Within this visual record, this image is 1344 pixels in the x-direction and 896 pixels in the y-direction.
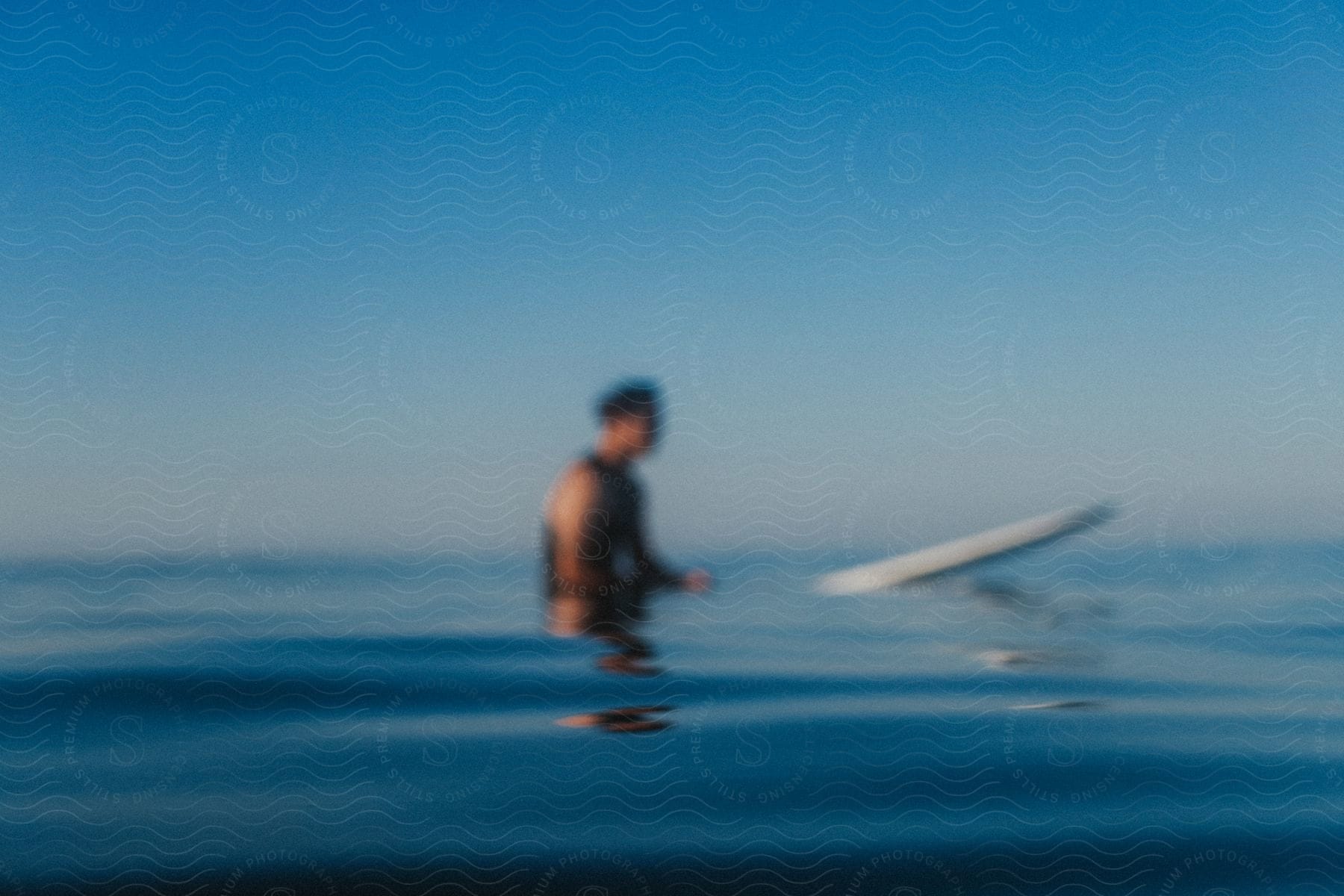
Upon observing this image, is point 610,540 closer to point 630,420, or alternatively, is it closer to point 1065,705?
point 630,420

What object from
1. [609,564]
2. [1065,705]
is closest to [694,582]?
[609,564]

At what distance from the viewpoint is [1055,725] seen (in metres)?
3.53

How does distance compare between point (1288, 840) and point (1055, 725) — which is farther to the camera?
point (1055, 725)

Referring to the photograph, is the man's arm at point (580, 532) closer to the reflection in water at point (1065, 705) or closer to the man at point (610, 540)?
the man at point (610, 540)

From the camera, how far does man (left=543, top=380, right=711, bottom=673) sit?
311 centimetres

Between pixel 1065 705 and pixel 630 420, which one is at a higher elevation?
pixel 630 420

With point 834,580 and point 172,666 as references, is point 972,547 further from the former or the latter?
point 172,666

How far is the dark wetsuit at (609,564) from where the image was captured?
10.2ft

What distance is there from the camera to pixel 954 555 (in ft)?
11.0

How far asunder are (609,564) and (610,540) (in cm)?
7

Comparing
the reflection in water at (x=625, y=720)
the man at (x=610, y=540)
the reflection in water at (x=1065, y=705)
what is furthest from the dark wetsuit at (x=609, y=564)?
the reflection in water at (x=1065, y=705)

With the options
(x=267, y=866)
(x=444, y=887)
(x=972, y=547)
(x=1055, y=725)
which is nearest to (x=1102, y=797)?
(x=1055, y=725)

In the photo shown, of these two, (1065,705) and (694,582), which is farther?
(1065,705)

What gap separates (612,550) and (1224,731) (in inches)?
75.7
